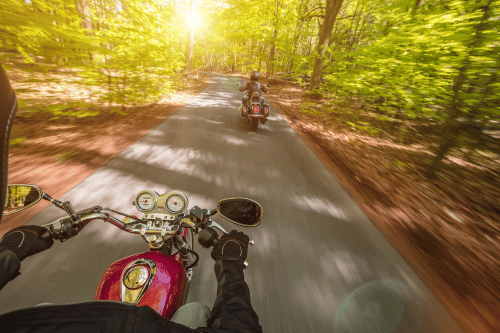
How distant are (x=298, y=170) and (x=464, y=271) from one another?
283 cm

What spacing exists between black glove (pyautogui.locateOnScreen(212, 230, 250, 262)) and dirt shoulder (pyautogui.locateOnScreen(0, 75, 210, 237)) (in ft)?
9.24

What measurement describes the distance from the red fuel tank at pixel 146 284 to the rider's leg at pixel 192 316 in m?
0.10

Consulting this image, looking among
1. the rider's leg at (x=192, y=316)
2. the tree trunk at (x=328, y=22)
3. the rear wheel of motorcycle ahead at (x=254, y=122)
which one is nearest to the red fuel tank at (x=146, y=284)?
the rider's leg at (x=192, y=316)

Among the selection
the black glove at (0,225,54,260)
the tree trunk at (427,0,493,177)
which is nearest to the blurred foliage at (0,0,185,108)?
the black glove at (0,225,54,260)

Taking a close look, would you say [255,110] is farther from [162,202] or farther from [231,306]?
[231,306]

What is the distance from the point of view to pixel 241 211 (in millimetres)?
1426

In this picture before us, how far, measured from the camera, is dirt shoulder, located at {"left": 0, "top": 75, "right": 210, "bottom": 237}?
124 inches

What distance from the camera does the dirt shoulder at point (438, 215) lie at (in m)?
2.17

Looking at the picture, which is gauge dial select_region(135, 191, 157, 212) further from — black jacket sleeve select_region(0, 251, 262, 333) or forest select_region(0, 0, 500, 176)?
forest select_region(0, 0, 500, 176)

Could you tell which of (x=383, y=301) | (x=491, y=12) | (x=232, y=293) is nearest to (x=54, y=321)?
(x=232, y=293)

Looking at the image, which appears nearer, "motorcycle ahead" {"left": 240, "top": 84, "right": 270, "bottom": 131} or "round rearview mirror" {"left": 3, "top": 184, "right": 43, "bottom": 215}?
"round rearview mirror" {"left": 3, "top": 184, "right": 43, "bottom": 215}

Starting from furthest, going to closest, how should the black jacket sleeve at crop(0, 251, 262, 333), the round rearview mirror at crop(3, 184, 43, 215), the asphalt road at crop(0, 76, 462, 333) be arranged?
the asphalt road at crop(0, 76, 462, 333) < the round rearview mirror at crop(3, 184, 43, 215) < the black jacket sleeve at crop(0, 251, 262, 333)

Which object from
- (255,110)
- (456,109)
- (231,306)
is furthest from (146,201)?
(255,110)

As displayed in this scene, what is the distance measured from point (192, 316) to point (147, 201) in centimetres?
76
